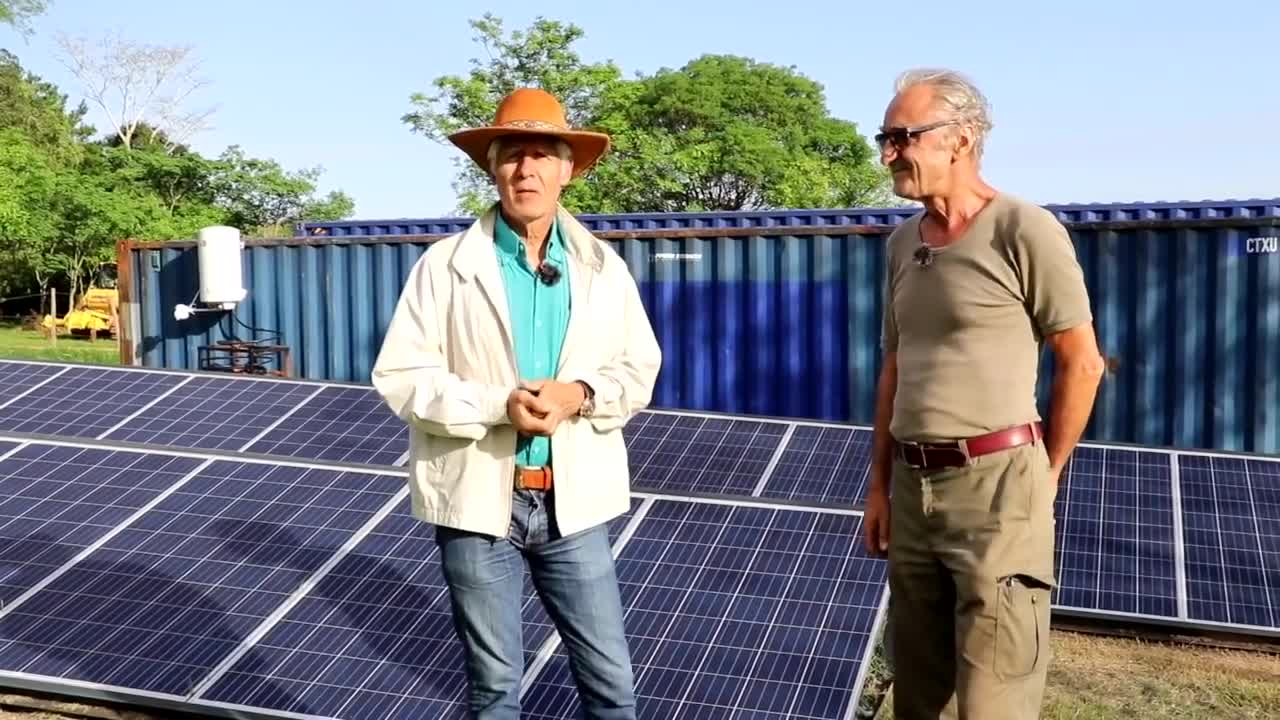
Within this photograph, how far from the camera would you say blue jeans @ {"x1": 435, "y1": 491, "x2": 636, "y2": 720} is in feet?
11.6

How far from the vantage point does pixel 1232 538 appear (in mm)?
6727

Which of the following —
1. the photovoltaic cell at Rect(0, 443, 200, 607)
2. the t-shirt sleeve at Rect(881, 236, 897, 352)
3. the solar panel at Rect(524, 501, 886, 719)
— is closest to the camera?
the t-shirt sleeve at Rect(881, 236, 897, 352)

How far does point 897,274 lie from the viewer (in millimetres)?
3652

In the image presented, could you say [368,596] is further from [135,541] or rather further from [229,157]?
[229,157]

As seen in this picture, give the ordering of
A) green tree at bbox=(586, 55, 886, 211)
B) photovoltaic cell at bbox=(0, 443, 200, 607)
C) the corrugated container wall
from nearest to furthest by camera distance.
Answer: photovoltaic cell at bbox=(0, 443, 200, 607) < the corrugated container wall < green tree at bbox=(586, 55, 886, 211)

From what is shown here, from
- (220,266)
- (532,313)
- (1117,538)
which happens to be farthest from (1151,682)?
(220,266)

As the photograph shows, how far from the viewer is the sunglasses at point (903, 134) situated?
132 inches

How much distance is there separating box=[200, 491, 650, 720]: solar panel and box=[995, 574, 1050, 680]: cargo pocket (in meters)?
2.18

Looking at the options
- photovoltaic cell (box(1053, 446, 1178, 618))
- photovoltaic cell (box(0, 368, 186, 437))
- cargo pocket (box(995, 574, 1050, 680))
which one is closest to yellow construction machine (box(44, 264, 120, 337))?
photovoltaic cell (box(0, 368, 186, 437))

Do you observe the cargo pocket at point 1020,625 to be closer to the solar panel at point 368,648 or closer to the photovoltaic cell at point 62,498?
the solar panel at point 368,648

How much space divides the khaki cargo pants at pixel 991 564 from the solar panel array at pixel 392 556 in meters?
1.26

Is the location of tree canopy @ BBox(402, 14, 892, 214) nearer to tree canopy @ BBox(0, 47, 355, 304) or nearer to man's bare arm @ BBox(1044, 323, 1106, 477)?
tree canopy @ BBox(0, 47, 355, 304)

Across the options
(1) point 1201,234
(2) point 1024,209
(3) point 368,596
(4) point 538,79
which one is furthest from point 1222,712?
(4) point 538,79

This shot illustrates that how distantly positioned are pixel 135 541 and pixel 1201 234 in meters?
9.88
